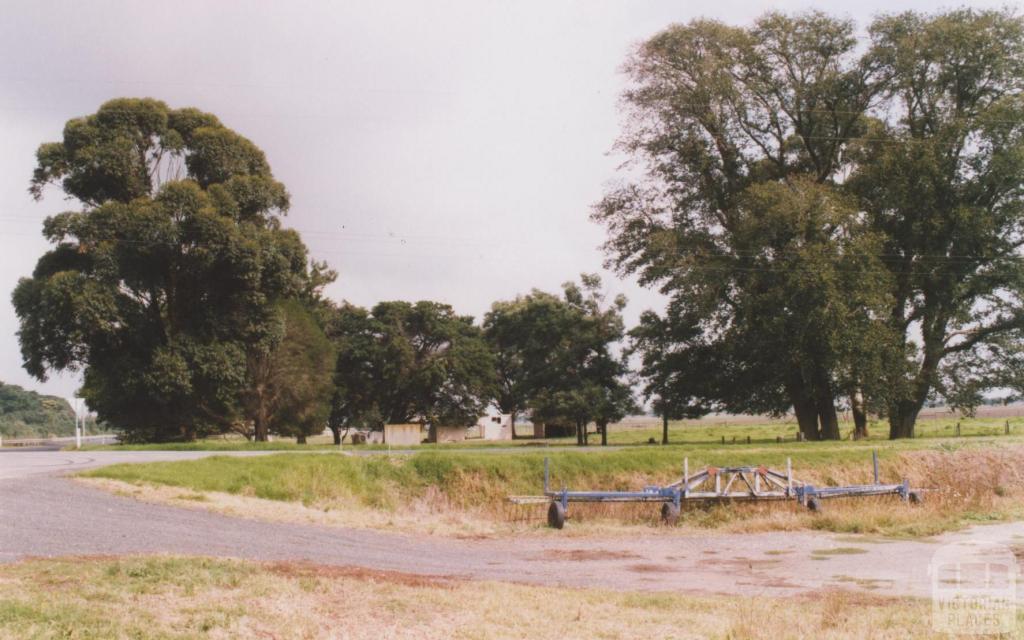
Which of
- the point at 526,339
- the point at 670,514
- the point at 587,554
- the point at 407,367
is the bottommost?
the point at 587,554

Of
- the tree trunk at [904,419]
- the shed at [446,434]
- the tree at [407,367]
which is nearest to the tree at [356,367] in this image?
the tree at [407,367]

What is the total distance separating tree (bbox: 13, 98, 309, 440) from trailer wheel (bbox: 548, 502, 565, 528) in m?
26.3

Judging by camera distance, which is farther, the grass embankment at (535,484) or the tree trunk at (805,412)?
the tree trunk at (805,412)

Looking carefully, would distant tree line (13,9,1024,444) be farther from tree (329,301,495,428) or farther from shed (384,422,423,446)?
tree (329,301,495,428)

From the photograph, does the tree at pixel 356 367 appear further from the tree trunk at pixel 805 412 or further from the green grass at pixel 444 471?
the green grass at pixel 444 471

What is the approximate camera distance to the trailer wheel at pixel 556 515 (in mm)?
22969

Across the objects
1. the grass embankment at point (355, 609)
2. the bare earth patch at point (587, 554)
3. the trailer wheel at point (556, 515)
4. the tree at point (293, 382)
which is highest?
the tree at point (293, 382)

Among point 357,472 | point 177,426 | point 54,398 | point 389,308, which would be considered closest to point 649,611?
point 357,472

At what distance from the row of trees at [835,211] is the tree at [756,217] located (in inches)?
3.9

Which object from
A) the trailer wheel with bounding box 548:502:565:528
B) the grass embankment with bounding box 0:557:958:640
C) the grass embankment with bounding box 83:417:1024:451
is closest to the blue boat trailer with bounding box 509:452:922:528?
the trailer wheel with bounding box 548:502:565:528

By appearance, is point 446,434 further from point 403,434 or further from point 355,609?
point 355,609

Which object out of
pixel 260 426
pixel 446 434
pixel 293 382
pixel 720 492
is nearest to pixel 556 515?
pixel 720 492

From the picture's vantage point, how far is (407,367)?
7181 centimetres

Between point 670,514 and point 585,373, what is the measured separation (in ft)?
124
